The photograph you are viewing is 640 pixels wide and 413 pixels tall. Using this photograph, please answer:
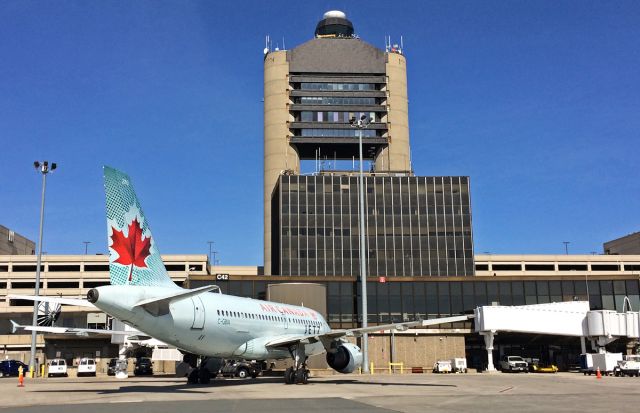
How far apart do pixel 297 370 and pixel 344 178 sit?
80241 millimetres

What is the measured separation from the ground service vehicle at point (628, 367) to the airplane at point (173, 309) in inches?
927

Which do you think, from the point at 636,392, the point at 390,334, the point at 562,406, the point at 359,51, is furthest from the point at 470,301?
the point at 359,51

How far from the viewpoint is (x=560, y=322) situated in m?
62.8

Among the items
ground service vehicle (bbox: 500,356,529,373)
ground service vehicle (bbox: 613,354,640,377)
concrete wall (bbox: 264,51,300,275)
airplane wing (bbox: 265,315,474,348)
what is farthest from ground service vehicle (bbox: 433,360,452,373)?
concrete wall (bbox: 264,51,300,275)

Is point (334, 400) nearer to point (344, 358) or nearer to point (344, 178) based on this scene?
point (344, 358)

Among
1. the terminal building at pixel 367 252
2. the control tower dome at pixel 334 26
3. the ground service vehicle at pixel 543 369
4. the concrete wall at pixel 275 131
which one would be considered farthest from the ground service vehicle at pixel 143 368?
the control tower dome at pixel 334 26

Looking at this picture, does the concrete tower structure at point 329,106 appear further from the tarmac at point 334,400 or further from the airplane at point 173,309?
the tarmac at point 334,400

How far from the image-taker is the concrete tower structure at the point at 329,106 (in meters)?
140

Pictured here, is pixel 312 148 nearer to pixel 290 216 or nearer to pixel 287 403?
pixel 290 216

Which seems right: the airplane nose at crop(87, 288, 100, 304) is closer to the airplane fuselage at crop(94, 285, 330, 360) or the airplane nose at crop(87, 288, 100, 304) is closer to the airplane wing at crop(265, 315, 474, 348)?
the airplane fuselage at crop(94, 285, 330, 360)

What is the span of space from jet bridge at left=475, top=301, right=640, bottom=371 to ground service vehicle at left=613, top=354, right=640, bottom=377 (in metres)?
8.90

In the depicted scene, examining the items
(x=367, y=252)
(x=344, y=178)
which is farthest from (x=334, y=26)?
(x=367, y=252)

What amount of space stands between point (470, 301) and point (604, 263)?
8748cm

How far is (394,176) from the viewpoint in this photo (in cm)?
11506
